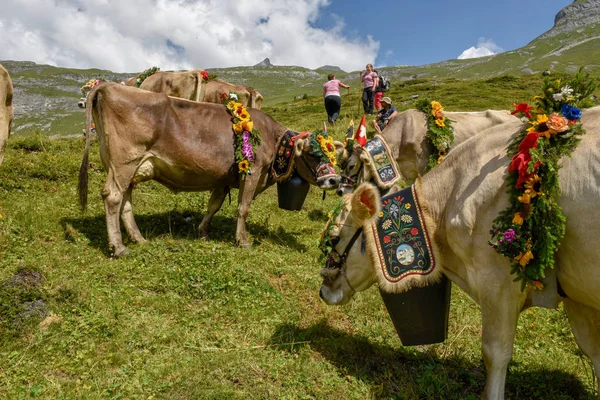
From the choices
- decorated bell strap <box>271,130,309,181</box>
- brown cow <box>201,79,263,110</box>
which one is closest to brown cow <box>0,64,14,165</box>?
decorated bell strap <box>271,130,309,181</box>

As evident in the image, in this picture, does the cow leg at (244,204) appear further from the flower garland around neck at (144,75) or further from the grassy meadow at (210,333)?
the flower garland around neck at (144,75)

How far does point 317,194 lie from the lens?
1110 centimetres

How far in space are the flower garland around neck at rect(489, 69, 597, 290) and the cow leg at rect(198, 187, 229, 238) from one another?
577 cm

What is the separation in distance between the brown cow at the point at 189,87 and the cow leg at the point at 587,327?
35.3 feet

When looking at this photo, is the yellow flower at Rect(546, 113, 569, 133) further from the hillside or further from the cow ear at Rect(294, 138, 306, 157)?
the hillside

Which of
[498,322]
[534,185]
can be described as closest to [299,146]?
[498,322]

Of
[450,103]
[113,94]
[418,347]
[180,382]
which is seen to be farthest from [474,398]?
[450,103]

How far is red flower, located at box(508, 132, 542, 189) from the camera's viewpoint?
2.84 metres

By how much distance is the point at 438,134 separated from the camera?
7453 mm

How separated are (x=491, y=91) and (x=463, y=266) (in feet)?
89.3

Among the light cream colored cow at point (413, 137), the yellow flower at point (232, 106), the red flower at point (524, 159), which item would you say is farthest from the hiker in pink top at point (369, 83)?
the red flower at point (524, 159)

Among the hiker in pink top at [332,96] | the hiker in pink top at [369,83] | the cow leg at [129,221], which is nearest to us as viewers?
the cow leg at [129,221]

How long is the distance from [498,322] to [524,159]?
4.12 feet

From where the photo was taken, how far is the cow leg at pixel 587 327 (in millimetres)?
3533
